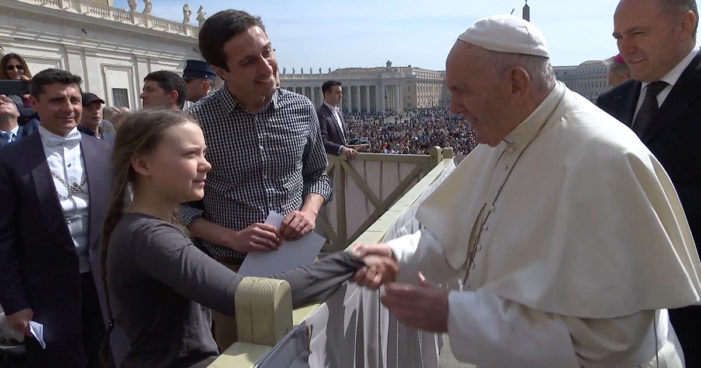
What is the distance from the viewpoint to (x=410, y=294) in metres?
1.42

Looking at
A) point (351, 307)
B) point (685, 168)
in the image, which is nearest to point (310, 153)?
point (351, 307)

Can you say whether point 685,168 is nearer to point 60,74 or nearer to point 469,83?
point 469,83

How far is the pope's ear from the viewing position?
1445 millimetres

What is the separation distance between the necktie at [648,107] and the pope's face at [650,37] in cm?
4

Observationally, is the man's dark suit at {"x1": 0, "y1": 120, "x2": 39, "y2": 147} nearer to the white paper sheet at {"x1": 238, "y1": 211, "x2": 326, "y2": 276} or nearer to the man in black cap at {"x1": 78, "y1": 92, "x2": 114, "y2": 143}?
the man in black cap at {"x1": 78, "y1": 92, "x2": 114, "y2": 143}

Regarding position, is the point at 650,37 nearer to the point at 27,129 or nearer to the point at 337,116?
the point at 27,129

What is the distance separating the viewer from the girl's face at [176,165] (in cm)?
163

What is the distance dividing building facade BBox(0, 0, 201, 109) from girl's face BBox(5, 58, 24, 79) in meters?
20.5

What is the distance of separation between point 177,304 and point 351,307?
64 centimetres

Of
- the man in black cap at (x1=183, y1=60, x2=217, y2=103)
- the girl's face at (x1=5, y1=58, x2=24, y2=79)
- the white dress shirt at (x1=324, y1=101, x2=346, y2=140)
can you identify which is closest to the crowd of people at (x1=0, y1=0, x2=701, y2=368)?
the man in black cap at (x1=183, y1=60, x2=217, y2=103)

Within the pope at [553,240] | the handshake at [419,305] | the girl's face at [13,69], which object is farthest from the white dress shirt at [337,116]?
the handshake at [419,305]

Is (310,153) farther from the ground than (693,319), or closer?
farther from the ground

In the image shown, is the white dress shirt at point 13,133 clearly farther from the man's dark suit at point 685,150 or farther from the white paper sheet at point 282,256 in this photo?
the man's dark suit at point 685,150

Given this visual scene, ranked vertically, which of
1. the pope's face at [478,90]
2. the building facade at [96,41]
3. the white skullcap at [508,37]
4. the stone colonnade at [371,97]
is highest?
the building facade at [96,41]
